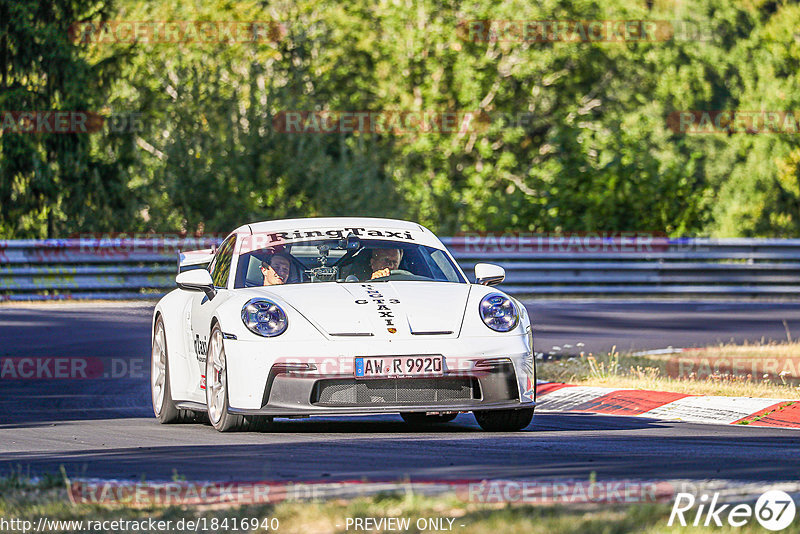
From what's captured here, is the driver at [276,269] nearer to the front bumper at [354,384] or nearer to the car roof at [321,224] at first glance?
the car roof at [321,224]

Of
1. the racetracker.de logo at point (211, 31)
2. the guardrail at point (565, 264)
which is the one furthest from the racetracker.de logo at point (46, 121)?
the racetracker.de logo at point (211, 31)

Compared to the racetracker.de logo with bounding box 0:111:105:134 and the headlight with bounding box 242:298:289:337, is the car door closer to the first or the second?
the headlight with bounding box 242:298:289:337

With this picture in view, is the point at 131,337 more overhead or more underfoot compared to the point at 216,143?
more underfoot

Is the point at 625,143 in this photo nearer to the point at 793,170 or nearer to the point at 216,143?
the point at 216,143

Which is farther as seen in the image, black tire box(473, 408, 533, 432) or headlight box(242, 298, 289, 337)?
black tire box(473, 408, 533, 432)

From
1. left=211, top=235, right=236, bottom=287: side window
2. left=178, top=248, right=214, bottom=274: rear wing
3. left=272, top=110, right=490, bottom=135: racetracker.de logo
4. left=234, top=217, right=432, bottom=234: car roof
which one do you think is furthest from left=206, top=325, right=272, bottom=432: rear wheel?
left=272, top=110, right=490, bottom=135: racetracker.de logo

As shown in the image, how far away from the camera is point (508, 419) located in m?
9.05

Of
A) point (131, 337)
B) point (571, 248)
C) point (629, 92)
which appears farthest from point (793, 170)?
point (131, 337)

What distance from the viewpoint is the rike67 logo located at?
16.7 ft

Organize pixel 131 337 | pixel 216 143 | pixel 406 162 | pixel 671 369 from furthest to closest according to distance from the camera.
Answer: pixel 406 162 → pixel 216 143 → pixel 131 337 → pixel 671 369

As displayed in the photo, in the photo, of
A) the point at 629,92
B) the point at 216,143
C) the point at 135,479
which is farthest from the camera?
the point at 629,92

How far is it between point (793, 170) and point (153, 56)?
20.3 meters

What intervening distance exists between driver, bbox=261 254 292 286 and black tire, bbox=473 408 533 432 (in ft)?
4.94

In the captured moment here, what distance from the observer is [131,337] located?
634 inches
